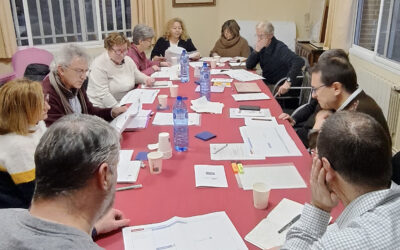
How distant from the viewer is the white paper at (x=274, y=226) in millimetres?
1238

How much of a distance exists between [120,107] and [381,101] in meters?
2.49

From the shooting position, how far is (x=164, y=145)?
6.09 feet

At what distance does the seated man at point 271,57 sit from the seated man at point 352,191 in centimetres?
262

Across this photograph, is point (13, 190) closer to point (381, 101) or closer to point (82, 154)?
point (82, 154)

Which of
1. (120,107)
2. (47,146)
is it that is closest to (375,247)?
(47,146)

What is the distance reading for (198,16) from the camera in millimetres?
5539

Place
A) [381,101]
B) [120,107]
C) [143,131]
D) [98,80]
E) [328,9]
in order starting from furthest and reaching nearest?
[328,9] < [381,101] < [98,80] < [120,107] < [143,131]

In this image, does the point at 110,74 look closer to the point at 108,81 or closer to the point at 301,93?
the point at 108,81

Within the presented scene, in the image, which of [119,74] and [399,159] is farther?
[119,74]

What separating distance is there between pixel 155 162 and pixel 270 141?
70 centimetres

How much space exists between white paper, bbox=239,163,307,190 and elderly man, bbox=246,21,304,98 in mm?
2119

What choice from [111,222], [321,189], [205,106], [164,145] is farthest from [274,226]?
[205,106]

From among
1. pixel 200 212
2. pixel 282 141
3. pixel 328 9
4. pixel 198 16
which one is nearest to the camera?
pixel 200 212

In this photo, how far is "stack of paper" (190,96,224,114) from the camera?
2.58 meters
